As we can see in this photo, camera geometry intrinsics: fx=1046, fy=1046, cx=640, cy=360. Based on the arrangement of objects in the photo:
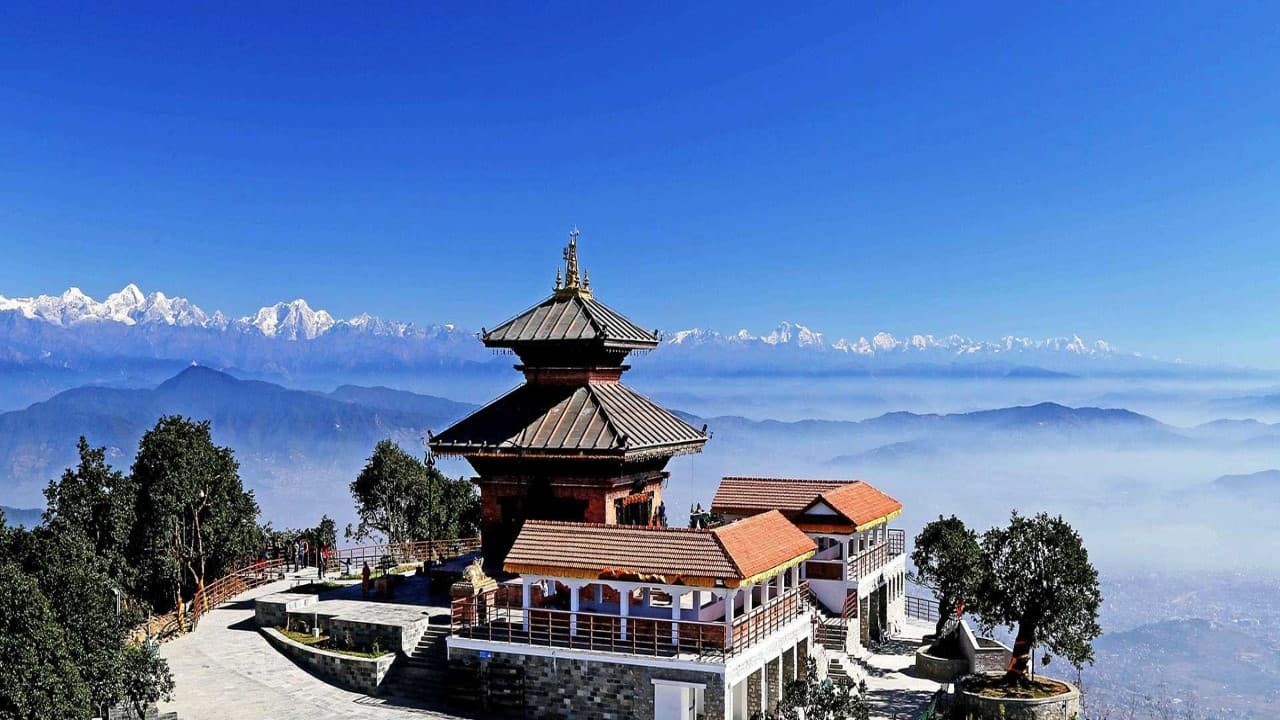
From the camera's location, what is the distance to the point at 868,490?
33.2 m

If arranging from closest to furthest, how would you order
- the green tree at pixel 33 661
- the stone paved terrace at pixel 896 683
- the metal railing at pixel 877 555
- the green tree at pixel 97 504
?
the green tree at pixel 33 661 < the stone paved terrace at pixel 896 683 < the green tree at pixel 97 504 < the metal railing at pixel 877 555

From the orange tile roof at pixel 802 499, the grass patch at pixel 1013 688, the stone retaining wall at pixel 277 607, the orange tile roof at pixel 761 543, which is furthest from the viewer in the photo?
the orange tile roof at pixel 802 499

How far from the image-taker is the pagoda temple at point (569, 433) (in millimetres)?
27953

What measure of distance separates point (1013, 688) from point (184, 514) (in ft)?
80.0

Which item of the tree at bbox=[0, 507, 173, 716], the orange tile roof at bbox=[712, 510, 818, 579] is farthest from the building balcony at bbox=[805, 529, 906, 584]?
the tree at bbox=[0, 507, 173, 716]

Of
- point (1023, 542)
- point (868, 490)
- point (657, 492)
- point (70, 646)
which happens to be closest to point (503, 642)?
point (70, 646)

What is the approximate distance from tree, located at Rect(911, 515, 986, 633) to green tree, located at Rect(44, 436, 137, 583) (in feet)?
73.7

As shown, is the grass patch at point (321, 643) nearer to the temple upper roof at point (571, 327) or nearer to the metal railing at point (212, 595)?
the metal railing at point (212, 595)

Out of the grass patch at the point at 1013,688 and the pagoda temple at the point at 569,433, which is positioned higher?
the pagoda temple at the point at 569,433

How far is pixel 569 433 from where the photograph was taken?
92.6ft

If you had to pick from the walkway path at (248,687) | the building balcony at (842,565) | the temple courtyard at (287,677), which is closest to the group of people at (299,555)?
the temple courtyard at (287,677)

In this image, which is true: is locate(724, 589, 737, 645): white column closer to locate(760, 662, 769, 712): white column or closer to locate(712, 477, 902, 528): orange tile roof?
locate(760, 662, 769, 712): white column

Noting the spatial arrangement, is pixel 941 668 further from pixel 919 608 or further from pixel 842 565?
pixel 919 608

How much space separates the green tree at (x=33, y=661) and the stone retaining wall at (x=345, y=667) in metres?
6.84
